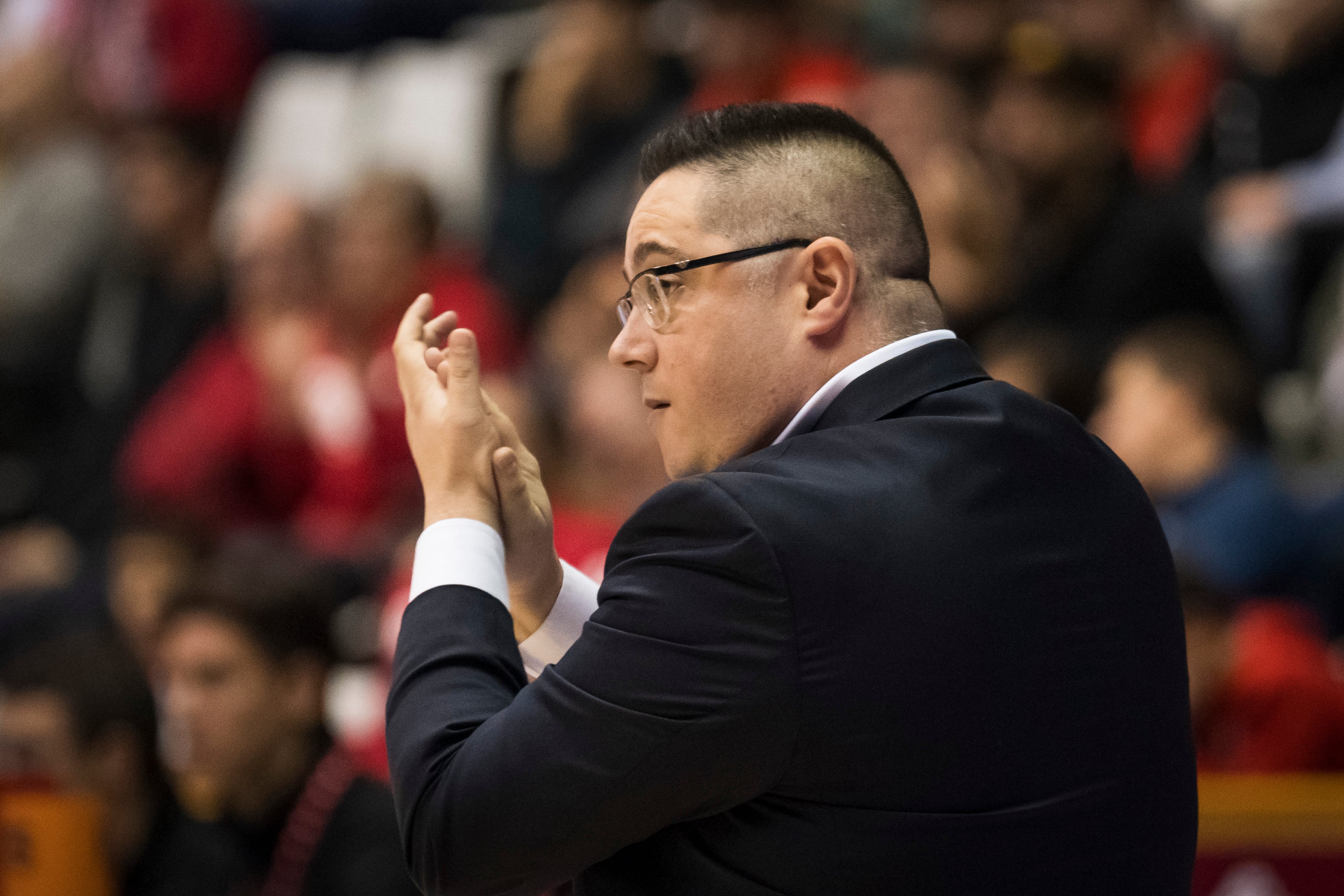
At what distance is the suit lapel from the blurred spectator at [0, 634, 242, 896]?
6.16 feet

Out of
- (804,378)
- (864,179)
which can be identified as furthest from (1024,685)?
(864,179)

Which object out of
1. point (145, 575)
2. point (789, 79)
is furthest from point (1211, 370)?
point (145, 575)

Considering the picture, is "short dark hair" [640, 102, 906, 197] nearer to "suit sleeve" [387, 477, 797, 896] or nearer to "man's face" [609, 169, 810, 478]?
"man's face" [609, 169, 810, 478]

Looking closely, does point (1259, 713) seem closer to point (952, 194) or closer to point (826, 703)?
point (952, 194)

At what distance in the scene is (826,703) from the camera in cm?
132

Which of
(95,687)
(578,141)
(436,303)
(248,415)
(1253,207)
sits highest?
(1253,207)

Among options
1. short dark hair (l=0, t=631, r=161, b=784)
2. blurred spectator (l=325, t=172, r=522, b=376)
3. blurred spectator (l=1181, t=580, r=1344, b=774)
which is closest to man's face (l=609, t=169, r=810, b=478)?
short dark hair (l=0, t=631, r=161, b=784)

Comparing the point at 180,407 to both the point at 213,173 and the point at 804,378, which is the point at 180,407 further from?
the point at 804,378

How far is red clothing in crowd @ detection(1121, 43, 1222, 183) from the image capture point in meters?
4.95

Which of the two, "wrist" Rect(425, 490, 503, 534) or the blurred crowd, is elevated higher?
"wrist" Rect(425, 490, 503, 534)

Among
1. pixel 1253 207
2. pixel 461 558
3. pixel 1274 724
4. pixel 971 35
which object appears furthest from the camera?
pixel 971 35

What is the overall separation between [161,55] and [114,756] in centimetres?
439

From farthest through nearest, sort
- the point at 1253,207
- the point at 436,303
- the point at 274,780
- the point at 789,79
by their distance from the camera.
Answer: the point at 789,79 < the point at 436,303 < the point at 1253,207 < the point at 274,780

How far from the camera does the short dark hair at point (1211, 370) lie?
4.00 m
